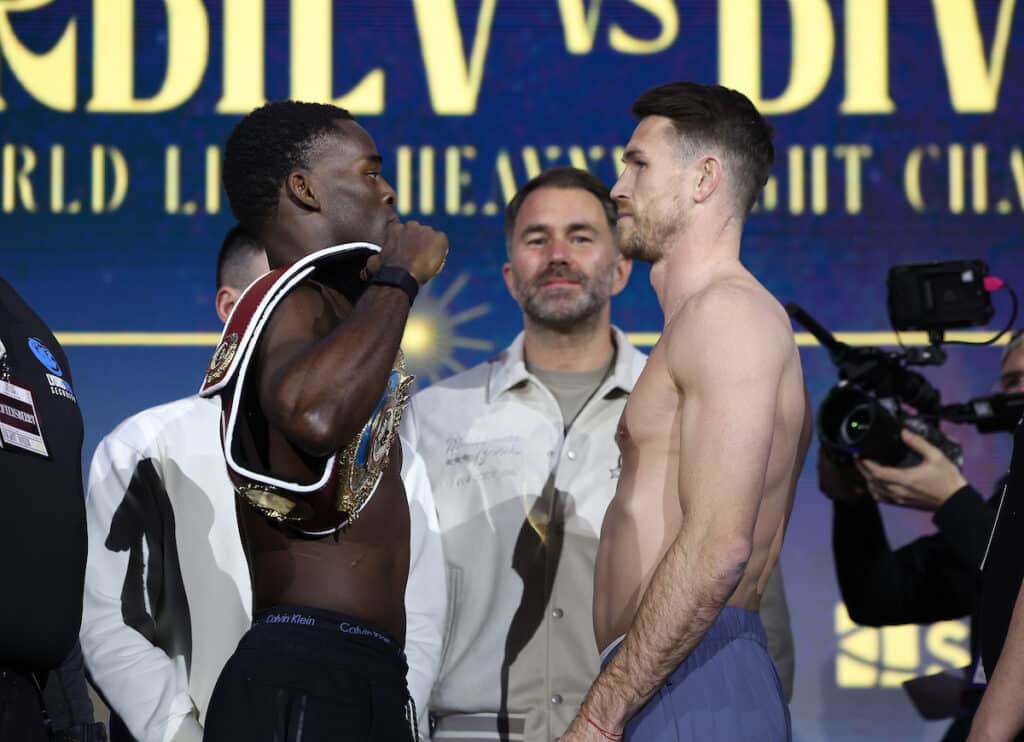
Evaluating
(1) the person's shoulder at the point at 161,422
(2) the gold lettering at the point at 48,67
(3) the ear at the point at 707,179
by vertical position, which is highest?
(2) the gold lettering at the point at 48,67

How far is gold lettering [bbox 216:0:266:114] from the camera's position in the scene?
13.7ft

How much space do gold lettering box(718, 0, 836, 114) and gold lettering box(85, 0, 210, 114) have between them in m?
1.49

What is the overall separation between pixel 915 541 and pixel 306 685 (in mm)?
2046

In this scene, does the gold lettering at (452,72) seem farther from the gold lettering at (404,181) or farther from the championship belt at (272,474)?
the championship belt at (272,474)

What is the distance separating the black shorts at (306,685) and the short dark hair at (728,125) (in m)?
0.98

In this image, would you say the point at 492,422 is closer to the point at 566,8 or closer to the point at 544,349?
the point at 544,349

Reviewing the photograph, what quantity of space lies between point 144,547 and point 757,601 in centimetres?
126

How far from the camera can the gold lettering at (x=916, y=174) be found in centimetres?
412

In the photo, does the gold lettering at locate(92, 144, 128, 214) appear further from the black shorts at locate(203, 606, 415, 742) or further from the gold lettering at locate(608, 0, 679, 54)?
the black shorts at locate(203, 606, 415, 742)

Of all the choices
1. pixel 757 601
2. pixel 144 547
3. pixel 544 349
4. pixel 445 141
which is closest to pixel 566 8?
pixel 445 141

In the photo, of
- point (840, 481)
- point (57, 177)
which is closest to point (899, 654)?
point (840, 481)

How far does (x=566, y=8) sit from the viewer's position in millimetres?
4207

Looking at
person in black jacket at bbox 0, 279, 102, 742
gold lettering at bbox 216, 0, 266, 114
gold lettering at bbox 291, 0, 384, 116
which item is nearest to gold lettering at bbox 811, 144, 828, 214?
gold lettering at bbox 291, 0, 384, 116

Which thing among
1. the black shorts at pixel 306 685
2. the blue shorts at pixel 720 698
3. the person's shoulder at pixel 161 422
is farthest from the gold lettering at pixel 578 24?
the black shorts at pixel 306 685
